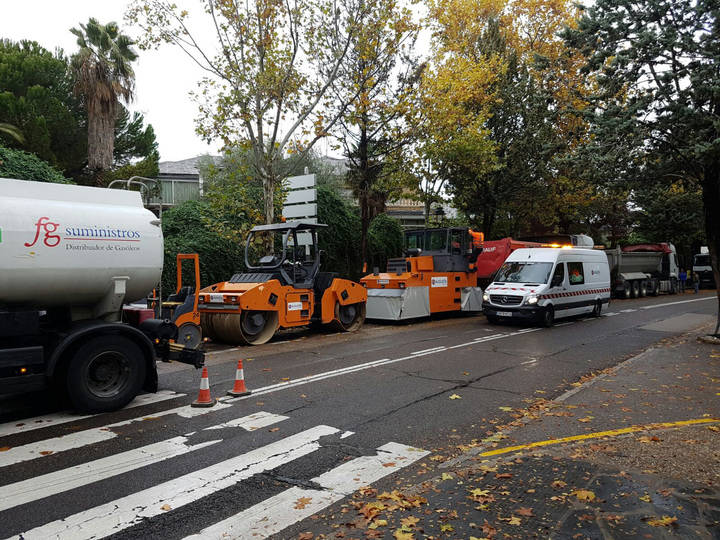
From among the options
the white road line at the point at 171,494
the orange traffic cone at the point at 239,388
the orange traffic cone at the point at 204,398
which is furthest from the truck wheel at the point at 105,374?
the white road line at the point at 171,494

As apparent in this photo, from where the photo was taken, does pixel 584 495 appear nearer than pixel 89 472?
Yes

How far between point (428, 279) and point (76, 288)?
11.8 metres

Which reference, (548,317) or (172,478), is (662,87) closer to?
(548,317)

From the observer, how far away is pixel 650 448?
495 cm

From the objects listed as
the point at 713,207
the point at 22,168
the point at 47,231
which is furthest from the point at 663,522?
the point at 22,168

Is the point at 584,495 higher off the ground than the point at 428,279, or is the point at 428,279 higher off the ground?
the point at 428,279

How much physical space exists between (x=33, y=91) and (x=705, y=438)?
26940 millimetres

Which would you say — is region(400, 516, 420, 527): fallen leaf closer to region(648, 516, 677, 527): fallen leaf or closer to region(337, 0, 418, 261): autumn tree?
region(648, 516, 677, 527): fallen leaf

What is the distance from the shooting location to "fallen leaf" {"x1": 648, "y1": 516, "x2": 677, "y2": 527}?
11.4 ft

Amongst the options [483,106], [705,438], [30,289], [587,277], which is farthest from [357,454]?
[483,106]

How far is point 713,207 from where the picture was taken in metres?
11.6

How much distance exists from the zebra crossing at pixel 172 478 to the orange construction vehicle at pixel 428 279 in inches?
400

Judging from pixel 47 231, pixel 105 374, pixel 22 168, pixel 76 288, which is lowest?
pixel 105 374

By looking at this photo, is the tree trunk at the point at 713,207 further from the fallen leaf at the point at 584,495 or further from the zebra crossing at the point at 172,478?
the zebra crossing at the point at 172,478
